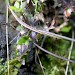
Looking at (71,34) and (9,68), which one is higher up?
(71,34)

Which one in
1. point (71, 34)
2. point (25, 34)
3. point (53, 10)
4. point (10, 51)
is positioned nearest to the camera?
point (71, 34)

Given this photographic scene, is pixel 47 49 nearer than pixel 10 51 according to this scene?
Yes

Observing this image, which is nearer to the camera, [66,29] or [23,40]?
[66,29]

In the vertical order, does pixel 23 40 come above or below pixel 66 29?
below

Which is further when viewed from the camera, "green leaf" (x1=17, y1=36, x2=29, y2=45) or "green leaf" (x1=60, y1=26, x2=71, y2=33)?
"green leaf" (x1=17, y1=36, x2=29, y2=45)

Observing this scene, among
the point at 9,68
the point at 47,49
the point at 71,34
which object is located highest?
the point at 71,34

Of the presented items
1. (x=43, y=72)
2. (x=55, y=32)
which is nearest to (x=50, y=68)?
(x=43, y=72)

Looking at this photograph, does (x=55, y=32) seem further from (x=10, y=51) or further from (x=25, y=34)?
(x=10, y=51)

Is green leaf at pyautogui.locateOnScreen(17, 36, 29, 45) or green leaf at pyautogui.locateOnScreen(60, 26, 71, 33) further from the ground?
green leaf at pyautogui.locateOnScreen(60, 26, 71, 33)

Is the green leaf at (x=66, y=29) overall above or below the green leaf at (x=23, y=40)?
above

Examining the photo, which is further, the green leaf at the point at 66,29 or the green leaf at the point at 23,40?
the green leaf at the point at 23,40

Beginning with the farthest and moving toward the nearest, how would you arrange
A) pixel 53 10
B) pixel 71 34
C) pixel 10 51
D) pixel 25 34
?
1. pixel 10 51
2. pixel 25 34
3. pixel 53 10
4. pixel 71 34
